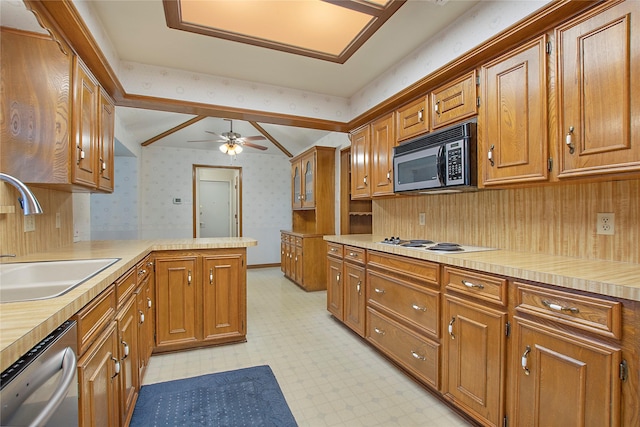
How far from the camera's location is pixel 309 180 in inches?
200

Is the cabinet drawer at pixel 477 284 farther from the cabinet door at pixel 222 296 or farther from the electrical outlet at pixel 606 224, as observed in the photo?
the cabinet door at pixel 222 296

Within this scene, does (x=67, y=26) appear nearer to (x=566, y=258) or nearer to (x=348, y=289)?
(x=348, y=289)

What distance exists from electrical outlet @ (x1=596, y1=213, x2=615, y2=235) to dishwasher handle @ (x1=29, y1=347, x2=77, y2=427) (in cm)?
228

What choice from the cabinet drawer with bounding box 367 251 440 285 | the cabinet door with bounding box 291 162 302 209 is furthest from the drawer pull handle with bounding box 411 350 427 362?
the cabinet door with bounding box 291 162 302 209

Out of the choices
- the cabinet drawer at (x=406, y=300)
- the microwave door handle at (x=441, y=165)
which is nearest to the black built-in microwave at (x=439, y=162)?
the microwave door handle at (x=441, y=165)

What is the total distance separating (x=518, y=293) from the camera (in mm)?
1431

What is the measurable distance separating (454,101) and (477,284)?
1.27 meters

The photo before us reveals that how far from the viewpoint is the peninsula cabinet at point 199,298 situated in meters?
2.59

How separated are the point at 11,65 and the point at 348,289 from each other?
278cm

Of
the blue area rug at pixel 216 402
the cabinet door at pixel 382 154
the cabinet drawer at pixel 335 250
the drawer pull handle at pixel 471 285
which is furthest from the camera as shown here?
the cabinet drawer at pixel 335 250

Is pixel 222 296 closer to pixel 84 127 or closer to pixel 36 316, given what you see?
pixel 84 127

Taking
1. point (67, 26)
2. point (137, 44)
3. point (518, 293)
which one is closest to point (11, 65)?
point (67, 26)

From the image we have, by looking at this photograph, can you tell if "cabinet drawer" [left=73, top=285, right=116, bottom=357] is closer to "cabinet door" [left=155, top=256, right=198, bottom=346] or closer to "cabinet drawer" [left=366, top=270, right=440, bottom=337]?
"cabinet door" [left=155, top=256, right=198, bottom=346]

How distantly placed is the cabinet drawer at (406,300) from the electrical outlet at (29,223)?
237 centimetres
